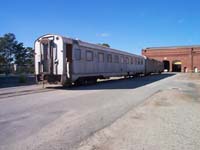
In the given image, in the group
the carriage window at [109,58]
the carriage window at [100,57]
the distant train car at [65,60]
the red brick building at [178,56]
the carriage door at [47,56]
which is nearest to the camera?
the distant train car at [65,60]

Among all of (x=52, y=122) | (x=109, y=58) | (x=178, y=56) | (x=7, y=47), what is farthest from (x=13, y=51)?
(x=52, y=122)

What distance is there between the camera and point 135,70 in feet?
106

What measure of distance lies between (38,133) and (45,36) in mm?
11712

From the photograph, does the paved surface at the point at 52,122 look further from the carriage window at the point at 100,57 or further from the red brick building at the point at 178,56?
the red brick building at the point at 178,56

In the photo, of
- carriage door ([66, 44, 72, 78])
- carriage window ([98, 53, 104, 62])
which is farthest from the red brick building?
carriage door ([66, 44, 72, 78])

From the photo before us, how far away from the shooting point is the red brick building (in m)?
Result: 66.0

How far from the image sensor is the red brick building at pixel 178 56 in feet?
217

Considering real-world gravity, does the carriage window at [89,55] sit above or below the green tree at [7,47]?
below

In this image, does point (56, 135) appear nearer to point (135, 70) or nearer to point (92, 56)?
point (92, 56)

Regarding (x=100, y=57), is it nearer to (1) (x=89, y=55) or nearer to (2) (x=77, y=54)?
(1) (x=89, y=55)

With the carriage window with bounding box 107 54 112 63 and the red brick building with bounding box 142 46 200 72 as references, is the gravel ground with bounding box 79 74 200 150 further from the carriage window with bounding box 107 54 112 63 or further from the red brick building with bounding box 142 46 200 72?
the red brick building with bounding box 142 46 200 72

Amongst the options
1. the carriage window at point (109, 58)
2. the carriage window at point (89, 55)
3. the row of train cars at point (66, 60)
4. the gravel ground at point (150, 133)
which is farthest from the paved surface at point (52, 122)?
the carriage window at point (109, 58)

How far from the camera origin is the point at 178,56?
223 feet

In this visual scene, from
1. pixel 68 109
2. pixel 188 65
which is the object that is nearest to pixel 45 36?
pixel 68 109
